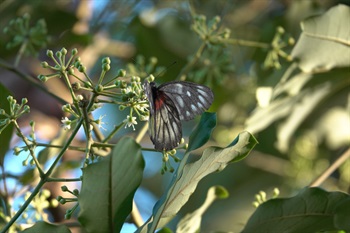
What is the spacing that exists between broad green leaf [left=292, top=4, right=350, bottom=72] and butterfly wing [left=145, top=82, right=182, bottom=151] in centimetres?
50

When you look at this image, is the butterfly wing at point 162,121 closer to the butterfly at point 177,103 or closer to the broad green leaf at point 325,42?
the butterfly at point 177,103

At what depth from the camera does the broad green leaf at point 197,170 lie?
120cm

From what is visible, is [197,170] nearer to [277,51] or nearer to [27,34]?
[277,51]

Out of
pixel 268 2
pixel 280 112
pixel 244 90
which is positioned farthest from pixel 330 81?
pixel 268 2

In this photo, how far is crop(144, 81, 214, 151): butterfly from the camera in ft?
4.58

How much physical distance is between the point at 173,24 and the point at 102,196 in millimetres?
1664

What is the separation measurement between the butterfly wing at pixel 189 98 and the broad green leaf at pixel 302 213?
0.24m

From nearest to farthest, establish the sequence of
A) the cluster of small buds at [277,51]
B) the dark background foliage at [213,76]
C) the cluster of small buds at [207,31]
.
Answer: the cluster of small buds at [207,31]
the cluster of small buds at [277,51]
the dark background foliage at [213,76]

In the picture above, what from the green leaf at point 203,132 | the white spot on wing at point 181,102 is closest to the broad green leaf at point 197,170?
the green leaf at point 203,132

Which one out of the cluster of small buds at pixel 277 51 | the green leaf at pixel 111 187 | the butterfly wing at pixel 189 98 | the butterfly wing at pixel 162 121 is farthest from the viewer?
the cluster of small buds at pixel 277 51

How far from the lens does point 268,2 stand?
10.4 ft

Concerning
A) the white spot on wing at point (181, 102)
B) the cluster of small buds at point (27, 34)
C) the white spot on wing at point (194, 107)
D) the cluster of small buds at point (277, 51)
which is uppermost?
the cluster of small buds at point (27, 34)

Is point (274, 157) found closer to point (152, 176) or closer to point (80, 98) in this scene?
point (152, 176)

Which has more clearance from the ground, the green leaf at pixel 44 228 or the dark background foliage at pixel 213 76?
the dark background foliage at pixel 213 76
